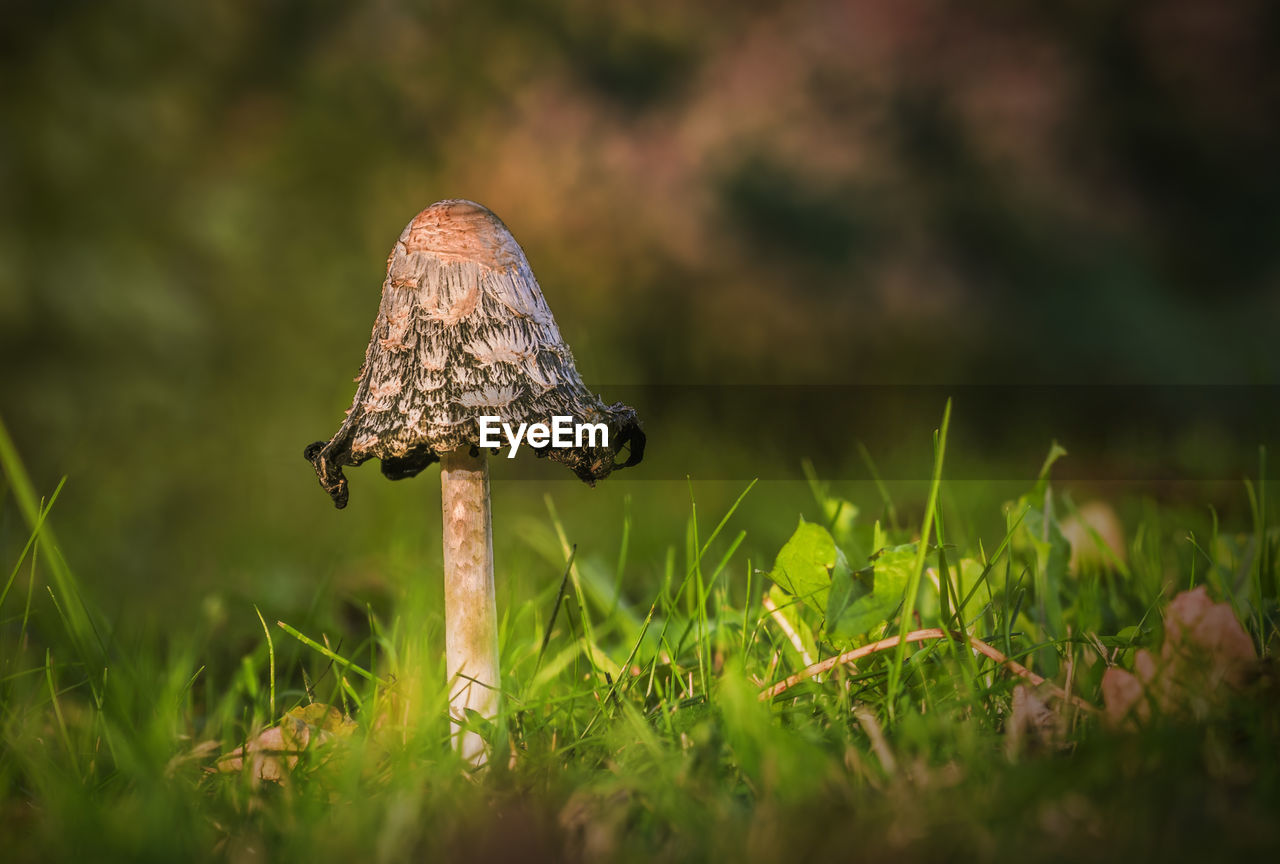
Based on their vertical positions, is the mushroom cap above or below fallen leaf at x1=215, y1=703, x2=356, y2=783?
above

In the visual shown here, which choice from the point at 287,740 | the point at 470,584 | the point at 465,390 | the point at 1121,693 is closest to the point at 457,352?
the point at 465,390

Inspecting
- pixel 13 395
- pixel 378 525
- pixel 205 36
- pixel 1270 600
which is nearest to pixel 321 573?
pixel 378 525

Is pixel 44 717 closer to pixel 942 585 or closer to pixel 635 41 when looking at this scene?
pixel 942 585

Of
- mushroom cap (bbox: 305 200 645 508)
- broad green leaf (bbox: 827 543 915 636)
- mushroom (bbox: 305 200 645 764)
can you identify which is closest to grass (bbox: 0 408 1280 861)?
broad green leaf (bbox: 827 543 915 636)

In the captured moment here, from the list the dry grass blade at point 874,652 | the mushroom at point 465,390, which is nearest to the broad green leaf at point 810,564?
the dry grass blade at point 874,652

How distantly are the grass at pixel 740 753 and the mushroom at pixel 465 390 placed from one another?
0.14m

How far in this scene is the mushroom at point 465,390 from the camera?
1.82 metres

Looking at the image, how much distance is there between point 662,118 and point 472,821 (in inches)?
188

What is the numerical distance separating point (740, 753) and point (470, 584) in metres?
0.68

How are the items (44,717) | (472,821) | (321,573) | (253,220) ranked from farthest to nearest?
(253,220) < (321,573) < (44,717) < (472,821)

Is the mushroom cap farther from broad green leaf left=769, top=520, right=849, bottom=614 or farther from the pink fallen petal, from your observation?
the pink fallen petal

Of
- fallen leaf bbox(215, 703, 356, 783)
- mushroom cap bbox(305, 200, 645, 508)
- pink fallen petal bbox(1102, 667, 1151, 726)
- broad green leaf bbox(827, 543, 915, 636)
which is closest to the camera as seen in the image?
pink fallen petal bbox(1102, 667, 1151, 726)

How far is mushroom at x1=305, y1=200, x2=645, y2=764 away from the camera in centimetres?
182

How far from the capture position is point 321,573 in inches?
161
